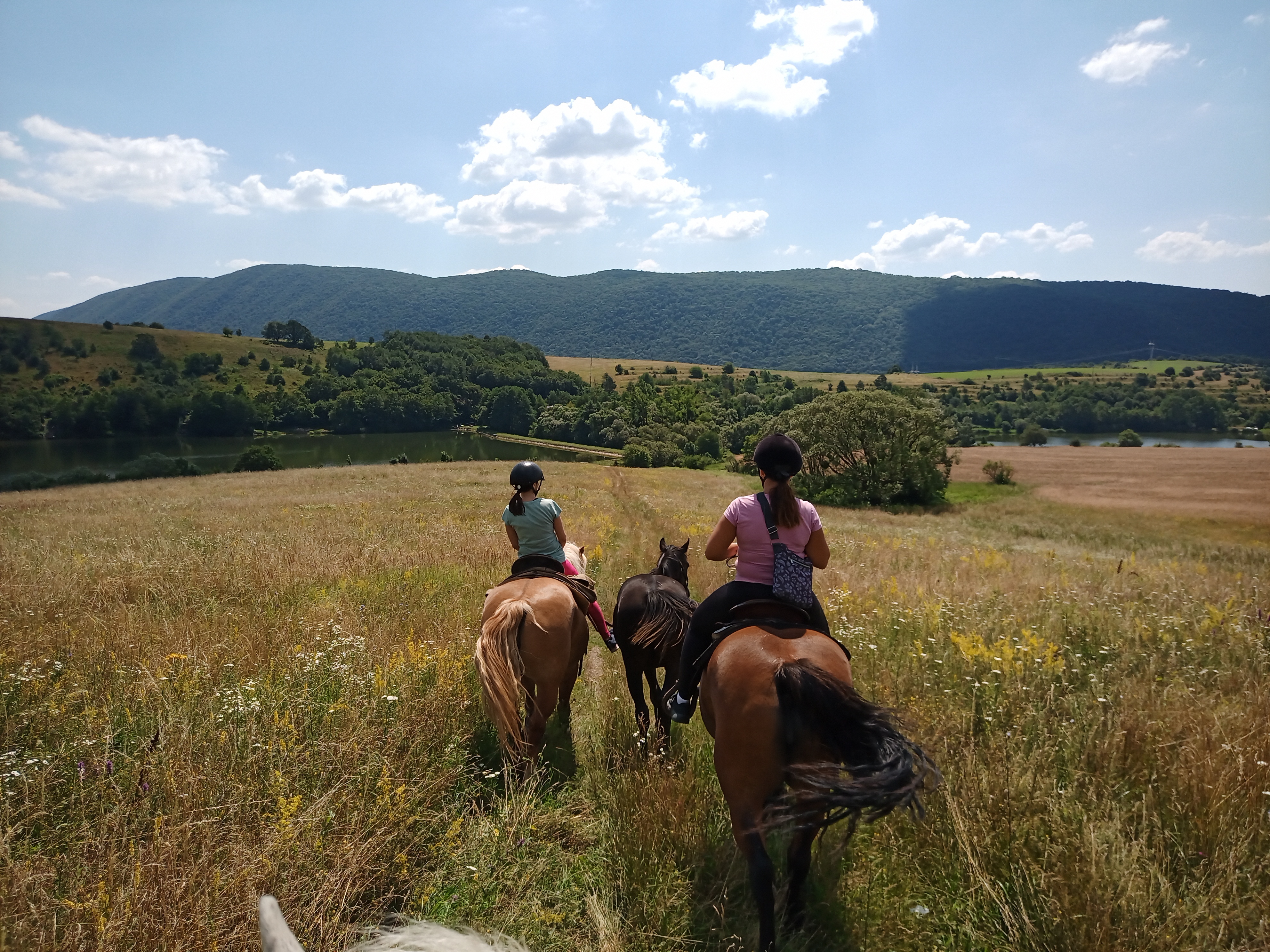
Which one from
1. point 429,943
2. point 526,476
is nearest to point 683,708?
point 429,943

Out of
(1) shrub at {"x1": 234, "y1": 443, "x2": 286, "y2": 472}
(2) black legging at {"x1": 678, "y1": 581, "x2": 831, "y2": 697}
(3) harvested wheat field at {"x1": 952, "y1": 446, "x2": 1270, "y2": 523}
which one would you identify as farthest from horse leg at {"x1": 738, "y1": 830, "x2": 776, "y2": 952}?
(1) shrub at {"x1": 234, "y1": 443, "x2": 286, "y2": 472}

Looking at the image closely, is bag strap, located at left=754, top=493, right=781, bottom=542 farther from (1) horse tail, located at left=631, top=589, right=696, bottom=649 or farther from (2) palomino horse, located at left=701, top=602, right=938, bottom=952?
(1) horse tail, located at left=631, top=589, right=696, bottom=649

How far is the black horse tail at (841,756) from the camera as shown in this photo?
106 inches

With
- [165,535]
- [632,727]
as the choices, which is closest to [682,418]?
[165,535]

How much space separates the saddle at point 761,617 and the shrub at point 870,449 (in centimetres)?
4487

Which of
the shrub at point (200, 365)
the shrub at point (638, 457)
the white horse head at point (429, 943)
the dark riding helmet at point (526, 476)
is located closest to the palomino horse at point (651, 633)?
the dark riding helmet at point (526, 476)

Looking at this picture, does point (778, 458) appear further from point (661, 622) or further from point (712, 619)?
point (661, 622)

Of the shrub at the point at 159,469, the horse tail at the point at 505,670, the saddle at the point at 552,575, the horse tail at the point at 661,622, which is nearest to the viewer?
the horse tail at the point at 505,670

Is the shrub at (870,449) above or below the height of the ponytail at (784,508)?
below

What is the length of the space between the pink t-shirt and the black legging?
0.07m

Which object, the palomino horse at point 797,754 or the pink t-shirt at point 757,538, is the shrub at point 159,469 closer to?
the pink t-shirt at point 757,538

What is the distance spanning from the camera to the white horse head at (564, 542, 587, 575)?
6.77 metres

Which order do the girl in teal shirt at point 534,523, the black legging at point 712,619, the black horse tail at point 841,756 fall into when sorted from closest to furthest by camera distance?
the black horse tail at point 841,756
the black legging at point 712,619
the girl in teal shirt at point 534,523

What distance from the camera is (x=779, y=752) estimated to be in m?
3.09
